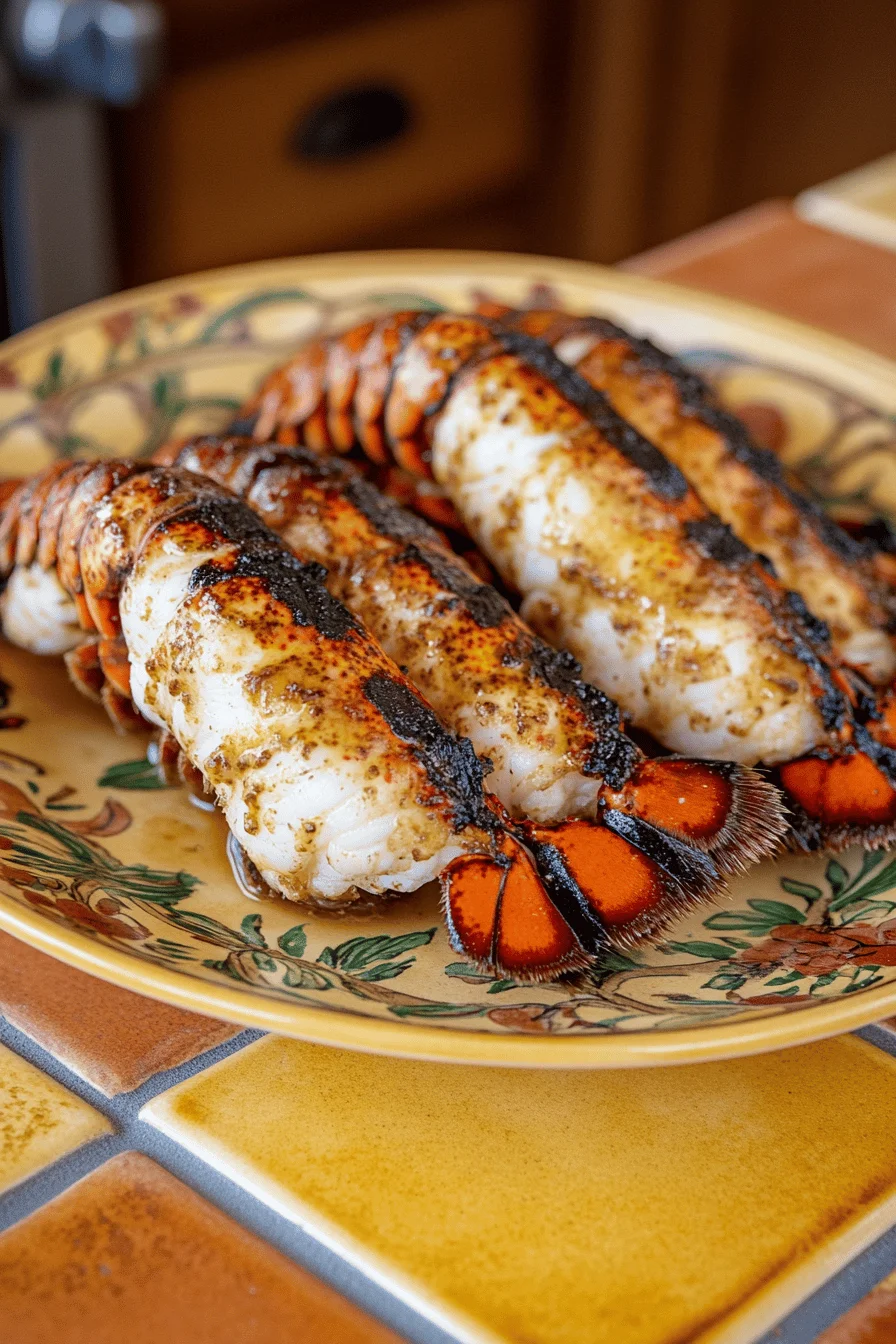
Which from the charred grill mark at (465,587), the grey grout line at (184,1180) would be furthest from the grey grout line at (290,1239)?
the charred grill mark at (465,587)

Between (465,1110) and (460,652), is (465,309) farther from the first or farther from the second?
(465,1110)

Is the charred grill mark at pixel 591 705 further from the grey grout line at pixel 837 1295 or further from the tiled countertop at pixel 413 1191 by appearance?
the grey grout line at pixel 837 1295

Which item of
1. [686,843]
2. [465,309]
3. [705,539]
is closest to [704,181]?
[465,309]

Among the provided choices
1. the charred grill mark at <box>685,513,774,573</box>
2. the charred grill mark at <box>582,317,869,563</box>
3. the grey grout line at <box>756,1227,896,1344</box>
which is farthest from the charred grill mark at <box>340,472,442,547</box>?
the grey grout line at <box>756,1227,896,1344</box>

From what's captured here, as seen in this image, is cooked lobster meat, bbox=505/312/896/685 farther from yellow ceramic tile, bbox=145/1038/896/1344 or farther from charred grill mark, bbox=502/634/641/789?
yellow ceramic tile, bbox=145/1038/896/1344

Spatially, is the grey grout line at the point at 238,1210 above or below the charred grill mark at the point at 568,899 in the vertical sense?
below

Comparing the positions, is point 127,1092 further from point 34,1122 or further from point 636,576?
point 636,576
